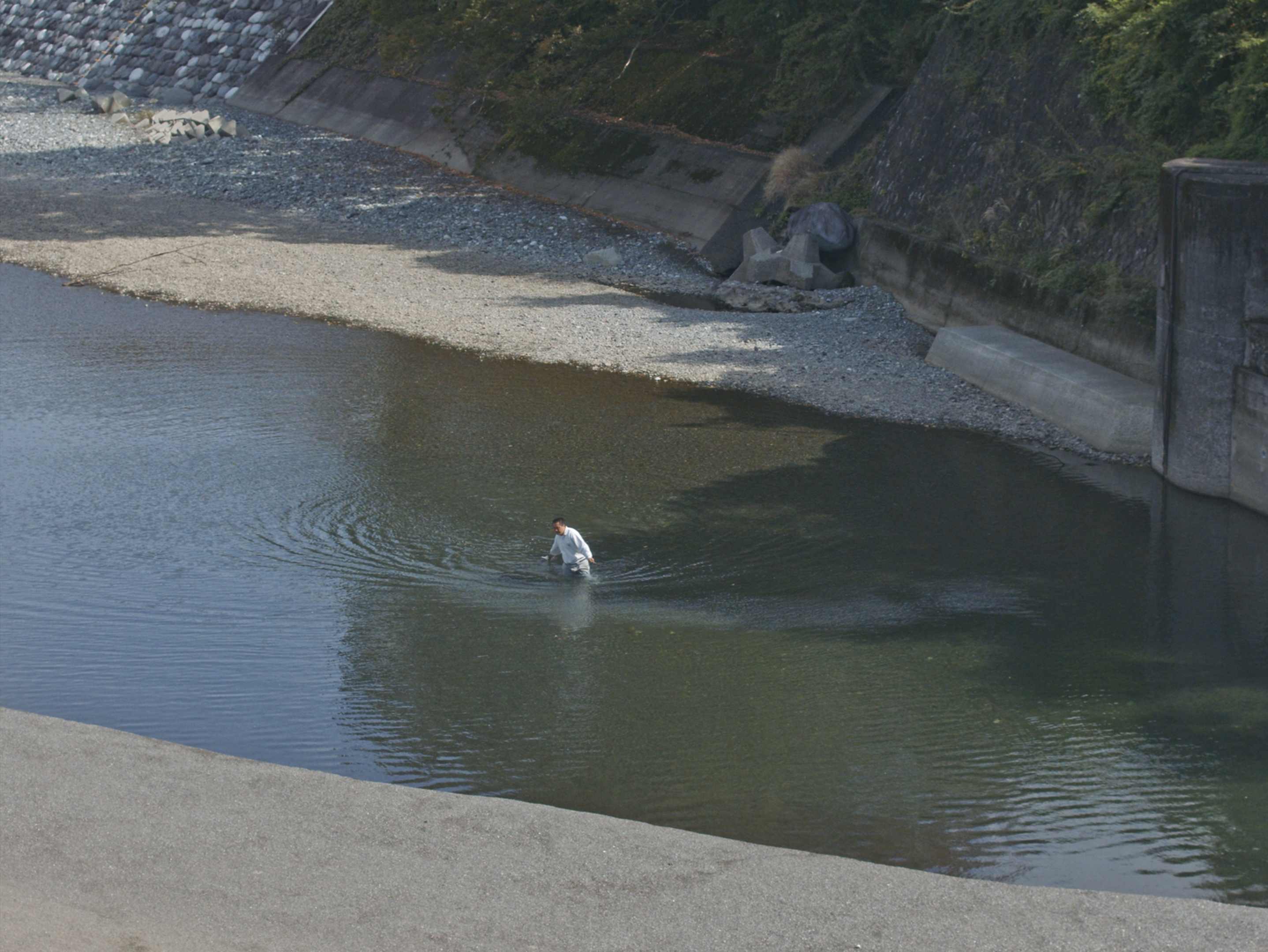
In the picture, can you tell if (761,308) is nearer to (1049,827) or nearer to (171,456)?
(171,456)

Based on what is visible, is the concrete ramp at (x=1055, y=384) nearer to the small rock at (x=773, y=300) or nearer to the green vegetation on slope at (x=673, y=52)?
the small rock at (x=773, y=300)

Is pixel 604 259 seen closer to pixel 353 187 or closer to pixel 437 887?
pixel 353 187

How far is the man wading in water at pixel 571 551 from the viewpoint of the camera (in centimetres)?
1207

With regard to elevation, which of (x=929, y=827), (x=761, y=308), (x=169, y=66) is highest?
(x=169, y=66)

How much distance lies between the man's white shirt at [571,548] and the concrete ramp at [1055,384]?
8.01 meters

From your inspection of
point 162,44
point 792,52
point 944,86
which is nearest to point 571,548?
point 944,86

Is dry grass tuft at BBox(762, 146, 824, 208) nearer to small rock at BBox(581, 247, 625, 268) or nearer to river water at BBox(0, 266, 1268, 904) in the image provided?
small rock at BBox(581, 247, 625, 268)

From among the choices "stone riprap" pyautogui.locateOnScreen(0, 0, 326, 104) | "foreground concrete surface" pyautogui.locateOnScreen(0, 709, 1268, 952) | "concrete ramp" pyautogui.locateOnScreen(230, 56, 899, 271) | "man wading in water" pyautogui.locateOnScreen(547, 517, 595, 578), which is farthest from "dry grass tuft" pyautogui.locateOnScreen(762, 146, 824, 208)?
"stone riprap" pyautogui.locateOnScreen(0, 0, 326, 104)

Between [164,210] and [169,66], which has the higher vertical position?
[169,66]

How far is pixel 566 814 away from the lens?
8344mm

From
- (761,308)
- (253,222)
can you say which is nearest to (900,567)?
(761,308)

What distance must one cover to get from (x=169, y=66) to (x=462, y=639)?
145 ft

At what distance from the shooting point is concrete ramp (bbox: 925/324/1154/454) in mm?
16531

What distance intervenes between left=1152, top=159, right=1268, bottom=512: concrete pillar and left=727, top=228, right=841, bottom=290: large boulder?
9.51m
